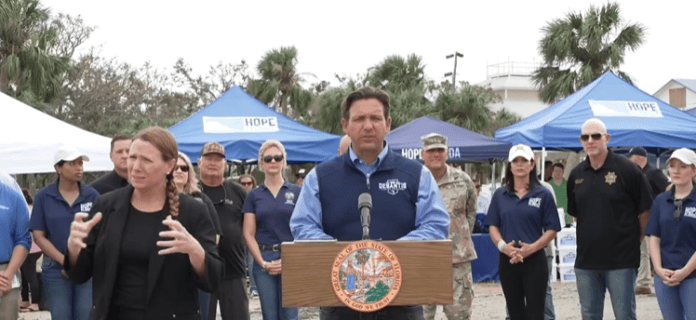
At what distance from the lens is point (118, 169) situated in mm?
7148

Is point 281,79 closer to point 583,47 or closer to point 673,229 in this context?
point 583,47

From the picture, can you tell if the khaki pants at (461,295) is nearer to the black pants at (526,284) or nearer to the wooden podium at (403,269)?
the black pants at (526,284)

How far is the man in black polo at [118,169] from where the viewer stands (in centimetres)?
706

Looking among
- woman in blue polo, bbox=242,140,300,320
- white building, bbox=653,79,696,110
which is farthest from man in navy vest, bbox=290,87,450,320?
white building, bbox=653,79,696,110

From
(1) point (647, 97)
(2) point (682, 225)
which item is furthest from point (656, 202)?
(1) point (647, 97)

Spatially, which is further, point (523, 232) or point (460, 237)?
point (460, 237)

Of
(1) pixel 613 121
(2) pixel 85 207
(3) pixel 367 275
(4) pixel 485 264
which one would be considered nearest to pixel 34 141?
(2) pixel 85 207

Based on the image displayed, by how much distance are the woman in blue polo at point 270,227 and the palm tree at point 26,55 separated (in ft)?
73.1

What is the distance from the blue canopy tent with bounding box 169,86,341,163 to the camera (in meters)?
15.2

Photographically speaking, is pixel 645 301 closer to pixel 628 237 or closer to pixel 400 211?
pixel 628 237

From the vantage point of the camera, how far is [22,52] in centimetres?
2756

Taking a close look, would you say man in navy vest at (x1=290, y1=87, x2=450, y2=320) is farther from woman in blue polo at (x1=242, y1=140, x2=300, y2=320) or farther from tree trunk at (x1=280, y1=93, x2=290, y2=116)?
tree trunk at (x1=280, y1=93, x2=290, y2=116)

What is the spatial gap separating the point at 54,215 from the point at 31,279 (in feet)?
18.6

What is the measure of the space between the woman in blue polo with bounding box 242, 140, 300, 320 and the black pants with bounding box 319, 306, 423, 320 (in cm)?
302
